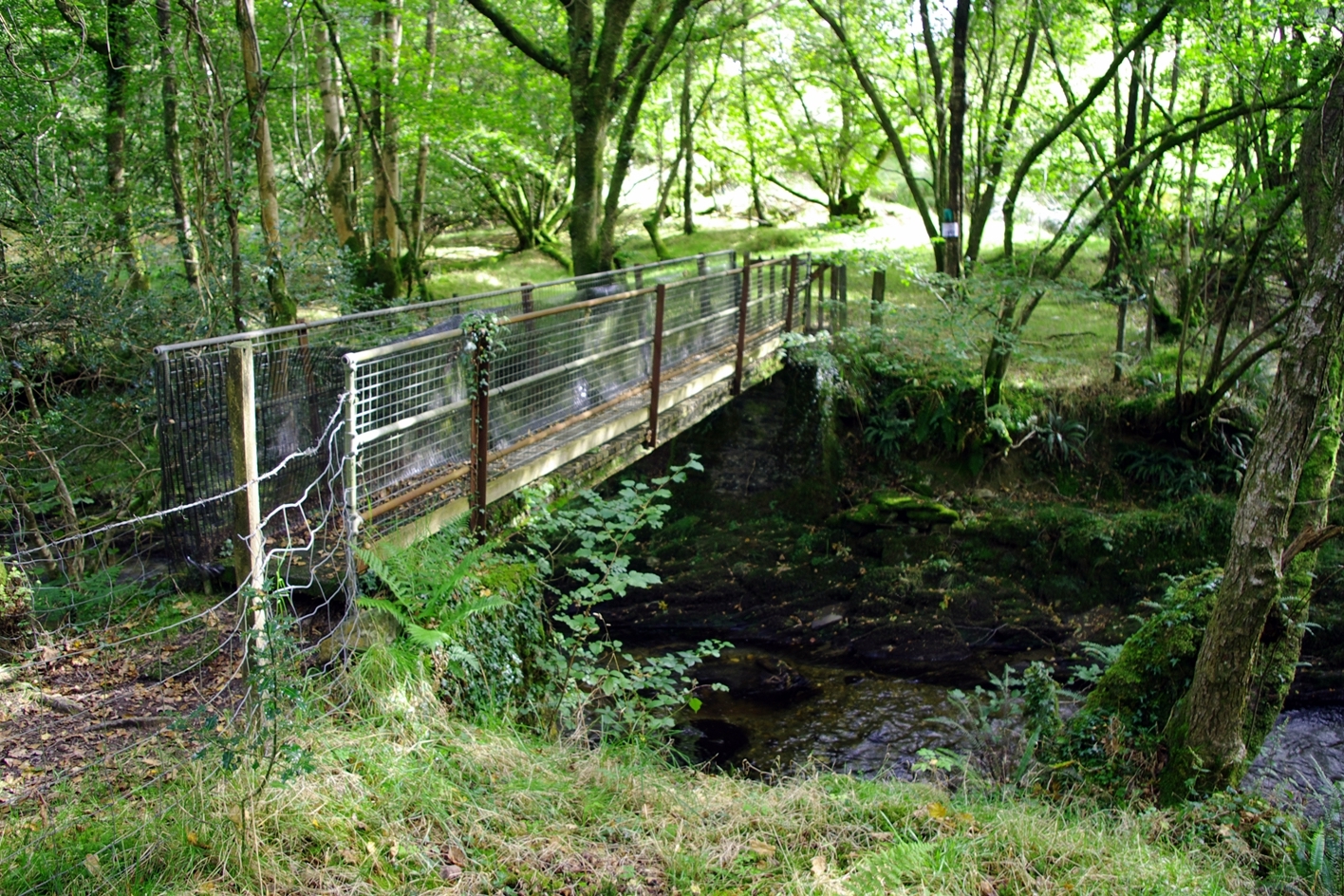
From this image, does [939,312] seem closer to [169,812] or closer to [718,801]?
[718,801]

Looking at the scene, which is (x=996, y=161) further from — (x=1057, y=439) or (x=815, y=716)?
(x=815, y=716)

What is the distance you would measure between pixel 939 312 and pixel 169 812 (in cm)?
1082

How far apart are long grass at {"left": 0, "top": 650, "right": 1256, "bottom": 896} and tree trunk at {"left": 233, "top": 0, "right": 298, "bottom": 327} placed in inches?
193

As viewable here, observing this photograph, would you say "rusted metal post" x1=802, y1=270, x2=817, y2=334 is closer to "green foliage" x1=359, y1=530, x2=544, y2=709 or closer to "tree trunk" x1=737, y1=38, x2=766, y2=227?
"tree trunk" x1=737, y1=38, x2=766, y2=227

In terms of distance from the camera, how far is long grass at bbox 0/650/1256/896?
3039mm

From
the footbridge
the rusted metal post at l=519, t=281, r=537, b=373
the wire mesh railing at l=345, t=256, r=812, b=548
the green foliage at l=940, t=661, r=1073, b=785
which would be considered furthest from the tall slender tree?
the green foliage at l=940, t=661, r=1073, b=785

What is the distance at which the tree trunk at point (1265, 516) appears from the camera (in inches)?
193

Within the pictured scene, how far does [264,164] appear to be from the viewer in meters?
8.01

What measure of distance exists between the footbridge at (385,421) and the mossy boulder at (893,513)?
3758mm

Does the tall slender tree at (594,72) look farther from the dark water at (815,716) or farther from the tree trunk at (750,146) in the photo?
the tree trunk at (750,146)

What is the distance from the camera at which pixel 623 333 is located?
8.36m

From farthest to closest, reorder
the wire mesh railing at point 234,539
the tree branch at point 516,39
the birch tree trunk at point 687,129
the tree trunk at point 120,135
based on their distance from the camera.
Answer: the birch tree trunk at point 687,129 → the tree branch at point 516,39 → the tree trunk at point 120,135 → the wire mesh railing at point 234,539

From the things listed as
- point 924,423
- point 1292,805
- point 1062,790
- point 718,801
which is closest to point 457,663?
point 718,801

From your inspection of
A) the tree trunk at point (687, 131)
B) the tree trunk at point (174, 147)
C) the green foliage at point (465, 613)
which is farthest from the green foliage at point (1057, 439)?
the tree trunk at point (174, 147)
